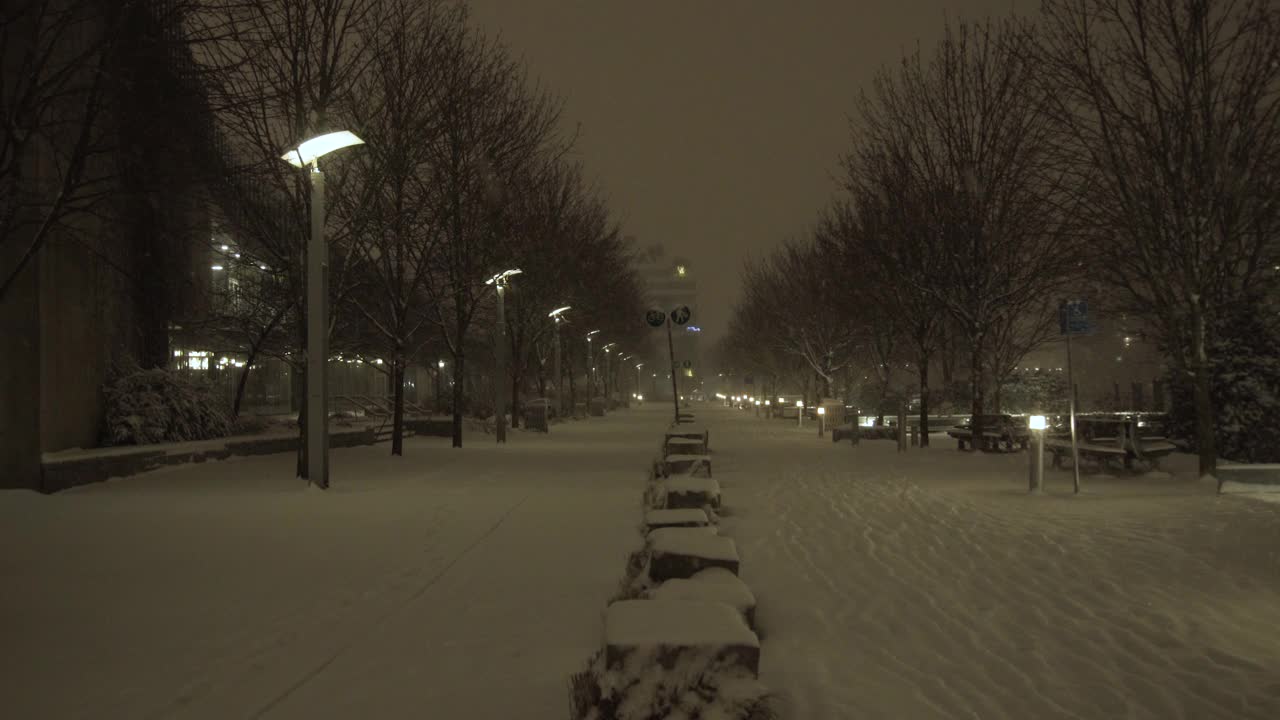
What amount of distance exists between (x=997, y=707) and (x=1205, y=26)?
A: 1600 cm

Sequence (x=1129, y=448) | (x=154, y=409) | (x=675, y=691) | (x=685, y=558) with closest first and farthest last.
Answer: (x=675, y=691) → (x=685, y=558) → (x=1129, y=448) → (x=154, y=409)

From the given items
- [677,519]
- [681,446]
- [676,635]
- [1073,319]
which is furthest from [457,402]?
[676,635]

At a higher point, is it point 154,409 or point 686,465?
point 154,409

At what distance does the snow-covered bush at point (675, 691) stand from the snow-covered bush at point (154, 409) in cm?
1797

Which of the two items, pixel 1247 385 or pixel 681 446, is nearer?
pixel 681 446

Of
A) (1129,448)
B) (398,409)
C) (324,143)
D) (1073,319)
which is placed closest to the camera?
(324,143)

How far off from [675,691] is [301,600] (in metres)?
4.72

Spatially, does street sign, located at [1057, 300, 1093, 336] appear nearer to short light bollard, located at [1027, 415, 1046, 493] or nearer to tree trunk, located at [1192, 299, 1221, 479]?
short light bollard, located at [1027, 415, 1046, 493]

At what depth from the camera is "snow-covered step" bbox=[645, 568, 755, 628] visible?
219 inches

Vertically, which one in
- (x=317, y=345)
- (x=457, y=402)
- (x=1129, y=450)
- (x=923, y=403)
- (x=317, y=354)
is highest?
(x=317, y=345)

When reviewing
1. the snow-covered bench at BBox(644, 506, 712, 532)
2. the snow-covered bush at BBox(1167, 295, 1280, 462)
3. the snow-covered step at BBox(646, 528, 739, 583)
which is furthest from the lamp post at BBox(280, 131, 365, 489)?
the snow-covered bush at BBox(1167, 295, 1280, 462)

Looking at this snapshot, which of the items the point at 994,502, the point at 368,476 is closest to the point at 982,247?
the point at 994,502

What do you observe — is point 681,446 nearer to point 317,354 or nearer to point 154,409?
point 317,354

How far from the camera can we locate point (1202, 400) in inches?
710
